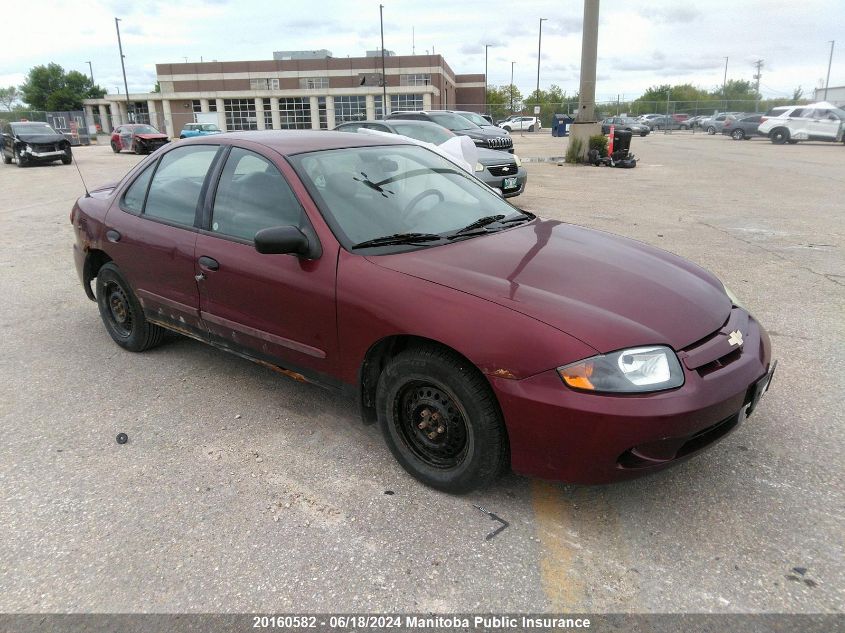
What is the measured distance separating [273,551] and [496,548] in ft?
2.95

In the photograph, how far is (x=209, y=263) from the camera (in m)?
3.49

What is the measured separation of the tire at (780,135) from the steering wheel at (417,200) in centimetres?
3281

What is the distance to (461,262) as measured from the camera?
2.84 metres

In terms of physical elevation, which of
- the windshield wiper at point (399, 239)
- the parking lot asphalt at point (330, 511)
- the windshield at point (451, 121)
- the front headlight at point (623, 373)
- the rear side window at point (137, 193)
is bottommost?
the parking lot asphalt at point (330, 511)

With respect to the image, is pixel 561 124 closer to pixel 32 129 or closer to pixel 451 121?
pixel 451 121

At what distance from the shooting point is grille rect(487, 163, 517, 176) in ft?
32.5

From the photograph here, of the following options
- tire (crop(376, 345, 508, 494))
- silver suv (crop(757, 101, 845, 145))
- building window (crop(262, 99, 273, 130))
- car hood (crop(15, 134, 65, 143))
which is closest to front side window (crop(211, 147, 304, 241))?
tire (crop(376, 345, 508, 494))

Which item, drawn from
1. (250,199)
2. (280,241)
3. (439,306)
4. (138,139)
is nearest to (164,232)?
(250,199)

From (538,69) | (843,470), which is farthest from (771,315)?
(538,69)

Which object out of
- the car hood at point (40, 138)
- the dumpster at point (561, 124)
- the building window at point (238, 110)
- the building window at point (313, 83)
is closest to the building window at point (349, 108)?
the building window at point (313, 83)

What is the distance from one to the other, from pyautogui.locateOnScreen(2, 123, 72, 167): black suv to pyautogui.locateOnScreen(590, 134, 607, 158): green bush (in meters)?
18.1

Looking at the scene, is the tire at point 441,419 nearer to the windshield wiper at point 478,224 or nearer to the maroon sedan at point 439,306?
the maroon sedan at point 439,306

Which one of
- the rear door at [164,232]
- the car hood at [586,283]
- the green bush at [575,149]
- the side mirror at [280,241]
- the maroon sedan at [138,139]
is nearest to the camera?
the car hood at [586,283]

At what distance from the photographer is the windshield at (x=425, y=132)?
11.8 meters
